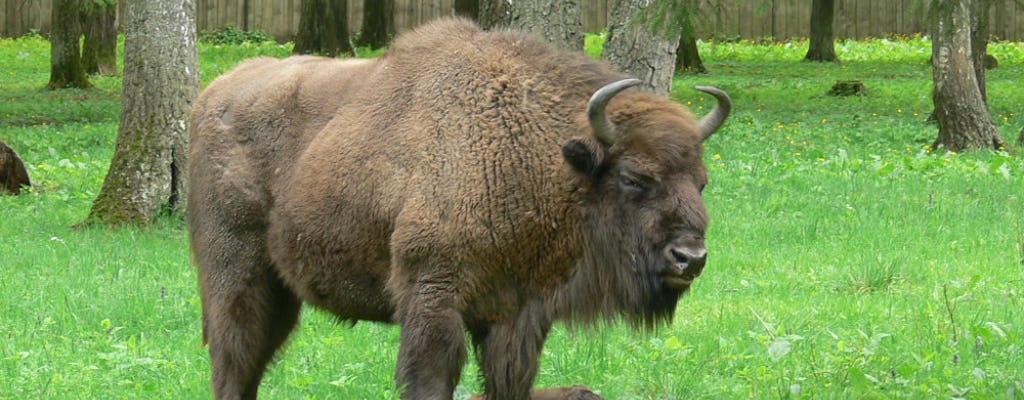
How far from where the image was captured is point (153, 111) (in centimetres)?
1136

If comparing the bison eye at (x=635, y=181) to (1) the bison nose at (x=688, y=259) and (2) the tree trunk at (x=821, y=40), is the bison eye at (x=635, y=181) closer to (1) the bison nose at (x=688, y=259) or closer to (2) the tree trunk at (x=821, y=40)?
(1) the bison nose at (x=688, y=259)

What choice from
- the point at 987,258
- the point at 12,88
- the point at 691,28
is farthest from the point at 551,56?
the point at 12,88

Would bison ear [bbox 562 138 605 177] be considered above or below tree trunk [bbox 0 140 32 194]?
above

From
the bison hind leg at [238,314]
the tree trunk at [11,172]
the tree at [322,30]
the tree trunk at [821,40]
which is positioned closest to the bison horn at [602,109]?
the bison hind leg at [238,314]

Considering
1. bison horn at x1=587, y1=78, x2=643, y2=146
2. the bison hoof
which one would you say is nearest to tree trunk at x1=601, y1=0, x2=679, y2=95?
the bison hoof

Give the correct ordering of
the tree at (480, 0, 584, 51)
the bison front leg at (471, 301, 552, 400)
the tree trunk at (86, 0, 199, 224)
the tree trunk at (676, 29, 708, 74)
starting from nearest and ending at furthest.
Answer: the bison front leg at (471, 301, 552, 400), the tree at (480, 0, 584, 51), the tree trunk at (86, 0, 199, 224), the tree trunk at (676, 29, 708, 74)

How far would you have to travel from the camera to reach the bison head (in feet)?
17.6

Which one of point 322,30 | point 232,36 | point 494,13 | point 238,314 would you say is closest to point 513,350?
point 238,314

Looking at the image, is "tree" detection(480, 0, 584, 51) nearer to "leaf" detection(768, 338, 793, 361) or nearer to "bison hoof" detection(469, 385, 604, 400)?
"leaf" detection(768, 338, 793, 361)

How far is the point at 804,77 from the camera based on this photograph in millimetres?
27422

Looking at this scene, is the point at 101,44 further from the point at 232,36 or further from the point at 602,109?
the point at 602,109

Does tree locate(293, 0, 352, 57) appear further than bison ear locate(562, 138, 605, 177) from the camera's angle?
Yes

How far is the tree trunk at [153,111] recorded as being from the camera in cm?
1134

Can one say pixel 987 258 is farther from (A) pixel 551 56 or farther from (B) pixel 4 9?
(B) pixel 4 9
